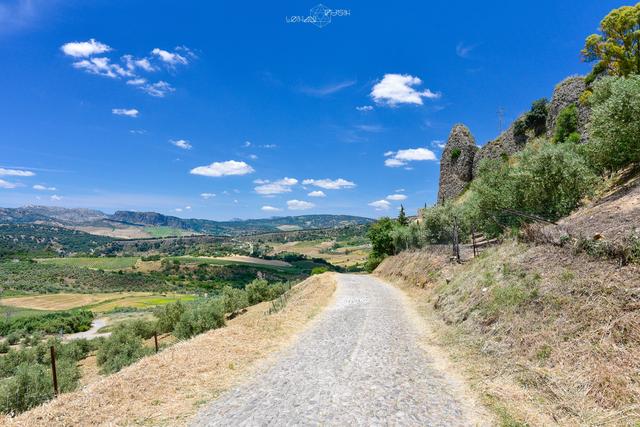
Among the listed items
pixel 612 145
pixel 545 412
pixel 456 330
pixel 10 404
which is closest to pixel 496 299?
pixel 456 330

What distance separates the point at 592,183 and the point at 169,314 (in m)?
53.6

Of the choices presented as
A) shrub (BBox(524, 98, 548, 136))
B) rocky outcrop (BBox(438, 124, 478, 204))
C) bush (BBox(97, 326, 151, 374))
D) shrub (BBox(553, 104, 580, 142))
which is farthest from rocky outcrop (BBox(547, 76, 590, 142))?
bush (BBox(97, 326, 151, 374))

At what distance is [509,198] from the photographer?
102 ft

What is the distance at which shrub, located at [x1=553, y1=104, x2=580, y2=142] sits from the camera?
4562cm

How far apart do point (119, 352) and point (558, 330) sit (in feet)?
158

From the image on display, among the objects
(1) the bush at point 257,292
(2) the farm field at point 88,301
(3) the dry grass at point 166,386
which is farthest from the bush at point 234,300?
(2) the farm field at point 88,301

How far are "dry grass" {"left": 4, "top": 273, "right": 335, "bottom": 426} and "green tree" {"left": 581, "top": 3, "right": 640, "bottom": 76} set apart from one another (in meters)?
48.4

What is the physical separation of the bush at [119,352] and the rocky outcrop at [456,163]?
5753cm

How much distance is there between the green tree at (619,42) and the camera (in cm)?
3888

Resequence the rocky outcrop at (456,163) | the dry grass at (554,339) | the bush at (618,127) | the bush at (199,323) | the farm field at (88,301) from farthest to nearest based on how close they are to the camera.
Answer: the farm field at (88,301) < the rocky outcrop at (456,163) < the bush at (199,323) < the bush at (618,127) < the dry grass at (554,339)

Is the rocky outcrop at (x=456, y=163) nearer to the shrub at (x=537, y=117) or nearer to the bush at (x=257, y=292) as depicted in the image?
the shrub at (x=537, y=117)

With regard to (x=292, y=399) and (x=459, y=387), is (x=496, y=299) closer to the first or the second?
(x=459, y=387)

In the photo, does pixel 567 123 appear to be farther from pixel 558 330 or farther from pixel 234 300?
pixel 234 300

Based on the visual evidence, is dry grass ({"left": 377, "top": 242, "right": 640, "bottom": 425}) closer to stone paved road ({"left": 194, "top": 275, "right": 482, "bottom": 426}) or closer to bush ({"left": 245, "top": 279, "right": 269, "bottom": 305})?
stone paved road ({"left": 194, "top": 275, "right": 482, "bottom": 426})
